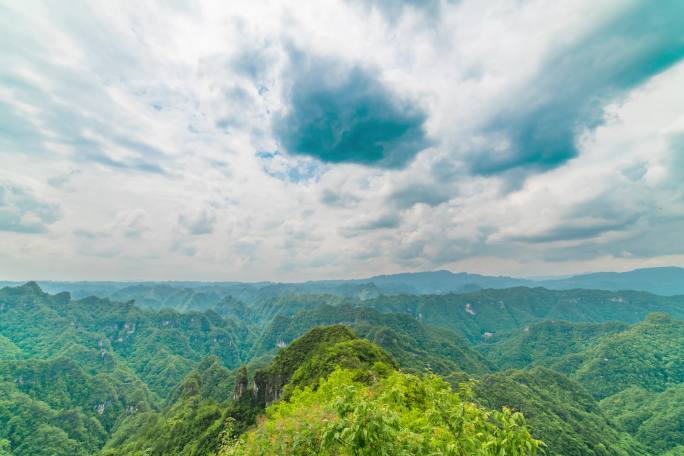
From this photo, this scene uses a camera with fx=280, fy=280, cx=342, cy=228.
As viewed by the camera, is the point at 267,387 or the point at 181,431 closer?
the point at 267,387

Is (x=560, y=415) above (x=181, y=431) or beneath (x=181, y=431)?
beneath

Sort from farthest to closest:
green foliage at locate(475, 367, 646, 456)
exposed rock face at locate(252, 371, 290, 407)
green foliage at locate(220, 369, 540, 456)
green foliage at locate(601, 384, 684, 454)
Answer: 1. green foliage at locate(601, 384, 684, 454)
2. green foliage at locate(475, 367, 646, 456)
3. exposed rock face at locate(252, 371, 290, 407)
4. green foliage at locate(220, 369, 540, 456)

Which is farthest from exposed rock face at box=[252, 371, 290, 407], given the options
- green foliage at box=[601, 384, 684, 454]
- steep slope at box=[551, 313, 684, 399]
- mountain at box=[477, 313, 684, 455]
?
steep slope at box=[551, 313, 684, 399]

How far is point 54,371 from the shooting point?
5664 inches

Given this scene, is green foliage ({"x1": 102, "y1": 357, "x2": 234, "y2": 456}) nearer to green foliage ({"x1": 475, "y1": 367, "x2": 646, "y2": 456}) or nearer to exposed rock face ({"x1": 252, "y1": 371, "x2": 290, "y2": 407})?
exposed rock face ({"x1": 252, "y1": 371, "x2": 290, "y2": 407})

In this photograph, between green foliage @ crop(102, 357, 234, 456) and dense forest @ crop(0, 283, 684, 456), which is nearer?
dense forest @ crop(0, 283, 684, 456)

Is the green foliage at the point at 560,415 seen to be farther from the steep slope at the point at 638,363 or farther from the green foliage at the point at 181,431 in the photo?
the green foliage at the point at 181,431

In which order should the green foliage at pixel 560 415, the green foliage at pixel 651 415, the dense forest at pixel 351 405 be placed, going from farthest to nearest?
the green foliage at pixel 651 415
the green foliage at pixel 560 415
the dense forest at pixel 351 405

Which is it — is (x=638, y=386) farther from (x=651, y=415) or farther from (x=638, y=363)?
(x=651, y=415)

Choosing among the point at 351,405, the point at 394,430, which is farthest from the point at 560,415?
the point at 351,405

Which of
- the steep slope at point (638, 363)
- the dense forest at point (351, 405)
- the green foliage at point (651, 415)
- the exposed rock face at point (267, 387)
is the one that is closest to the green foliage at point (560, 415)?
the dense forest at point (351, 405)

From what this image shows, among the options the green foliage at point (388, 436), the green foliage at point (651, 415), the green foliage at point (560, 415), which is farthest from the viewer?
the green foliage at point (651, 415)

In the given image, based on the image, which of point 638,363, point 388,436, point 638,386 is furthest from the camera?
point 638,363

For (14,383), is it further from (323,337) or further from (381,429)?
(381,429)
